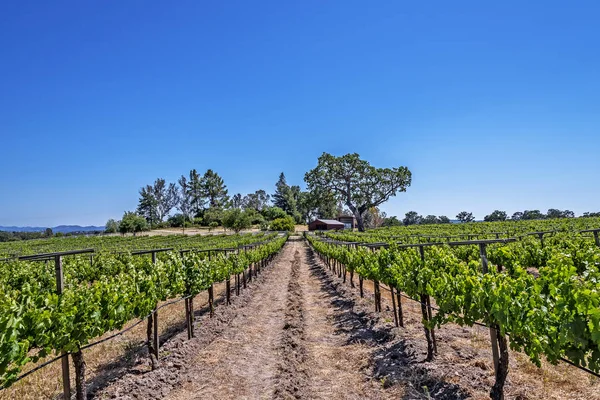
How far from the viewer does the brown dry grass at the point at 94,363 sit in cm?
538

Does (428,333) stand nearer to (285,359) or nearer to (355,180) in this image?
(285,359)

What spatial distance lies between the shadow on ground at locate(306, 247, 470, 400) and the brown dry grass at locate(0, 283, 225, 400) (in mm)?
4694

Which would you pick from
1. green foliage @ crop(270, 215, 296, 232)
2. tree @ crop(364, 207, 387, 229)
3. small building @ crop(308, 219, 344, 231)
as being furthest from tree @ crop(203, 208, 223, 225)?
tree @ crop(364, 207, 387, 229)

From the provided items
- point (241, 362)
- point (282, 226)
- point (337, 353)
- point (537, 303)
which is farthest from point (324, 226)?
point (537, 303)

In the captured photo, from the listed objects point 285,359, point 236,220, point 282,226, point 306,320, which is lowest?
point 306,320

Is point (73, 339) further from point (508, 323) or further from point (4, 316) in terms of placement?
point (508, 323)

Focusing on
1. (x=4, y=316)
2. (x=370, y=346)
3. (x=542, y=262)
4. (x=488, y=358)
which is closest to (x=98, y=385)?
(x=4, y=316)

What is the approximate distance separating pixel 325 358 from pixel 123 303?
3916 millimetres

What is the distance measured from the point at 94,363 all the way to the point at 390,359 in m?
5.76

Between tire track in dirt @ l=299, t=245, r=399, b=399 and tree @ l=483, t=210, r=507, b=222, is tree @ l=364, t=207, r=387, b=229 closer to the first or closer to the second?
tree @ l=483, t=210, r=507, b=222

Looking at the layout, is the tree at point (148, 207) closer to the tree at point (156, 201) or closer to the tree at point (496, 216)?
the tree at point (156, 201)

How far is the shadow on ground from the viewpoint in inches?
191

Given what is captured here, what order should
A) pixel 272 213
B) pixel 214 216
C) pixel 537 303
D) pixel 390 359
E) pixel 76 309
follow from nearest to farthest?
pixel 537 303
pixel 76 309
pixel 390 359
pixel 214 216
pixel 272 213

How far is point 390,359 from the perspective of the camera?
20.3 feet
